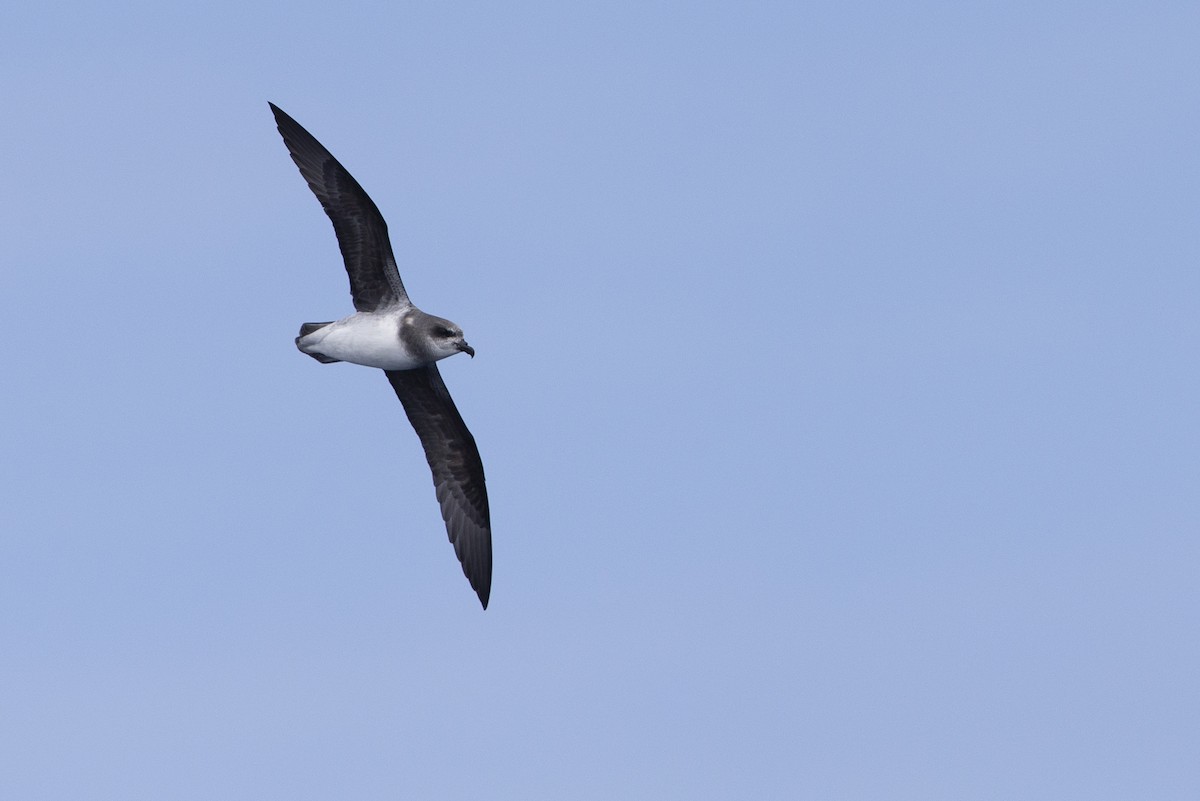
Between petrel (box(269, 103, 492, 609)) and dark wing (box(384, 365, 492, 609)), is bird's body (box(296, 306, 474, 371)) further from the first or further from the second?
dark wing (box(384, 365, 492, 609))

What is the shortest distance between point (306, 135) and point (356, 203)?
114cm

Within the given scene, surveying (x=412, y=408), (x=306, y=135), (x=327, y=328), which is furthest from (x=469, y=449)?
(x=306, y=135)

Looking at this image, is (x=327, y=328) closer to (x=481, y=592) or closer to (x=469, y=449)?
(x=469, y=449)

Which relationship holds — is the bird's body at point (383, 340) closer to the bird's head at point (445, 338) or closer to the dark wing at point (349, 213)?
the bird's head at point (445, 338)

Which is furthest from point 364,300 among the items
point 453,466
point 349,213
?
point 453,466

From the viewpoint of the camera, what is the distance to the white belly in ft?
82.5

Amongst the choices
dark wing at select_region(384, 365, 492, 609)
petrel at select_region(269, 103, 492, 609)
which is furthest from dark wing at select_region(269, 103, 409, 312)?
dark wing at select_region(384, 365, 492, 609)

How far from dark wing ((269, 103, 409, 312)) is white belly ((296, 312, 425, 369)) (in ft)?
1.42

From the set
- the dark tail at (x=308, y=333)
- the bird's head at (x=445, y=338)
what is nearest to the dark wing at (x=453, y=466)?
the dark tail at (x=308, y=333)

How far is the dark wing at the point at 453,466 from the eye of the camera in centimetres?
2716

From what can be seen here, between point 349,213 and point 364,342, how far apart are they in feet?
5.81

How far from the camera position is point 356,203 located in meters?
24.8

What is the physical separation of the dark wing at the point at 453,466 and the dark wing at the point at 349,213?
2.16m

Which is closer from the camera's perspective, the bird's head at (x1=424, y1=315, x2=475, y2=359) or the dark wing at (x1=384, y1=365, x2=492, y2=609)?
the bird's head at (x1=424, y1=315, x2=475, y2=359)
